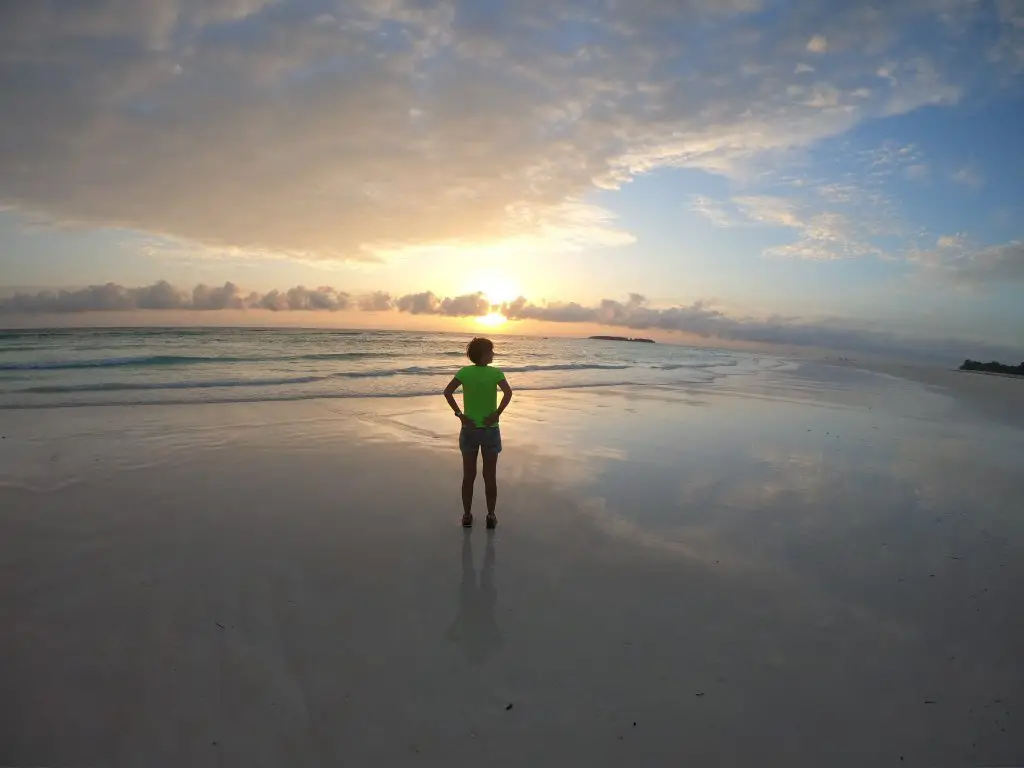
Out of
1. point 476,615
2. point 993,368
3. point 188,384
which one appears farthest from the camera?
point 993,368

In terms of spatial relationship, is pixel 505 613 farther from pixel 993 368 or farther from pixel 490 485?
pixel 993 368

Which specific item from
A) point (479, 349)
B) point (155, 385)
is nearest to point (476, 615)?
point (479, 349)

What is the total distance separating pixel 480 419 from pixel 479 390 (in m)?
0.36

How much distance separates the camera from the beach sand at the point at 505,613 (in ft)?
10.4

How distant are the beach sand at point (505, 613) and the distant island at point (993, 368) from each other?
2910 inches

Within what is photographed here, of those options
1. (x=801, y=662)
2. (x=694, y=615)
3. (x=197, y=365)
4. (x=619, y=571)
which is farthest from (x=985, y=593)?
(x=197, y=365)

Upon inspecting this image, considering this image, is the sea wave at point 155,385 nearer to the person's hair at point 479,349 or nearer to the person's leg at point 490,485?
the person's hair at point 479,349

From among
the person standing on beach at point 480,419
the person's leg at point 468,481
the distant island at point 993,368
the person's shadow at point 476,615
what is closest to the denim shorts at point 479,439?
the person standing on beach at point 480,419

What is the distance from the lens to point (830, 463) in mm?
10031

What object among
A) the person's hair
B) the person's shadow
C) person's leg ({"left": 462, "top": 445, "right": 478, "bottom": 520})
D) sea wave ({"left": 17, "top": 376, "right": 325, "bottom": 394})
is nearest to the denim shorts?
person's leg ({"left": 462, "top": 445, "right": 478, "bottom": 520})

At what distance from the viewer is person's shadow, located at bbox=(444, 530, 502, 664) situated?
400 cm

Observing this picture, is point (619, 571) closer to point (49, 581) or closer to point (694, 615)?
point (694, 615)

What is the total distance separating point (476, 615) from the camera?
4.43m

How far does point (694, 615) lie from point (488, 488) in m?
2.74
